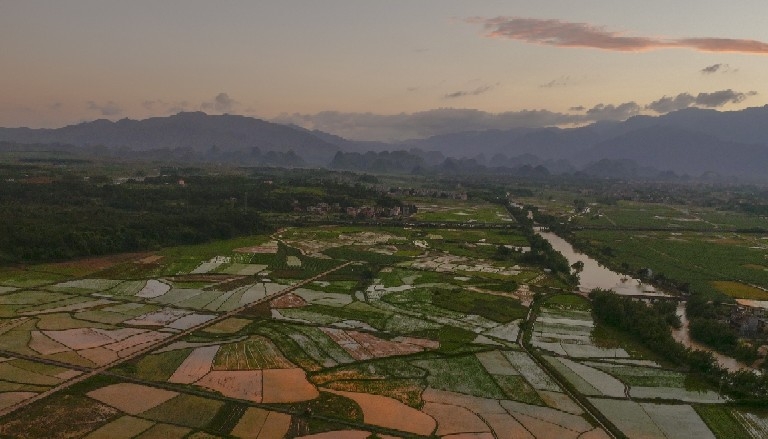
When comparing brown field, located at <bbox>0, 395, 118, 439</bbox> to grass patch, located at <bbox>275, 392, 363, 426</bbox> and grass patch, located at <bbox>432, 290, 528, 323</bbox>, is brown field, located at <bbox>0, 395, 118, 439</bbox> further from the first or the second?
grass patch, located at <bbox>432, 290, 528, 323</bbox>

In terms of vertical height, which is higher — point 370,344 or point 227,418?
point 370,344

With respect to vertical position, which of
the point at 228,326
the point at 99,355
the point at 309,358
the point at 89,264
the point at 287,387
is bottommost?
the point at 287,387

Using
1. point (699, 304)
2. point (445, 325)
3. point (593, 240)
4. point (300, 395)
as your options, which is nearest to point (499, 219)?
point (593, 240)

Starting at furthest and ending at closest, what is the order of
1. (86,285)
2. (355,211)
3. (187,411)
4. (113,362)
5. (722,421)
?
1. (355,211)
2. (86,285)
3. (113,362)
4. (722,421)
5. (187,411)

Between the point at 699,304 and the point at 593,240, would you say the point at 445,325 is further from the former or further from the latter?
the point at 593,240

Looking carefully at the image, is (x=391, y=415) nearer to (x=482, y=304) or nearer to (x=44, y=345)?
(x=482, y=304)

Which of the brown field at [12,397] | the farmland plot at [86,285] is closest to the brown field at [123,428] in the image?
the brown field at [12,397]

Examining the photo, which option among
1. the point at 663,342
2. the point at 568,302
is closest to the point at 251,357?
the point at 663,342

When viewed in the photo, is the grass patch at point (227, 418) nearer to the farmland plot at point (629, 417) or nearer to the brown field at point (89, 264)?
the farmland plot at point (629, 417)
